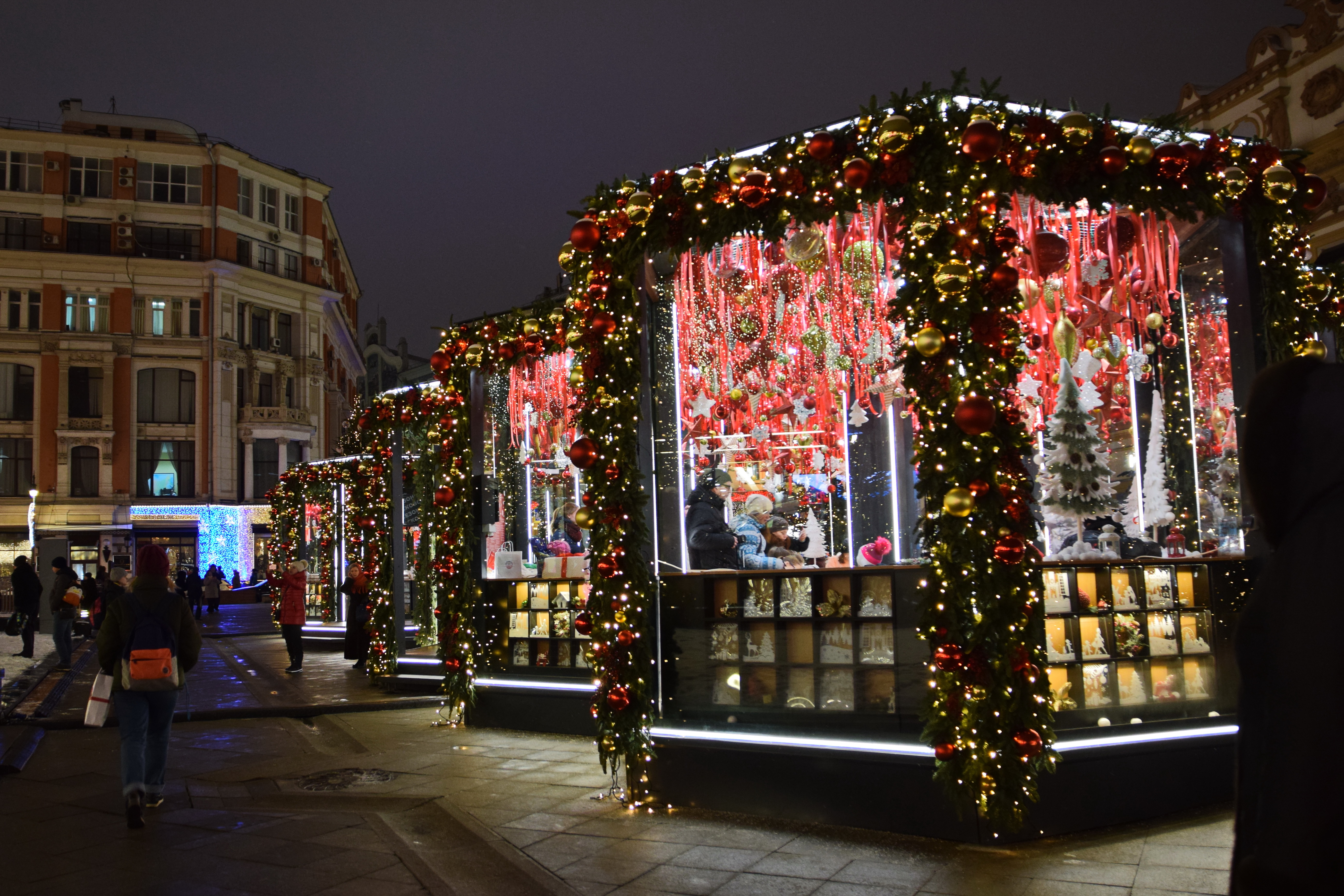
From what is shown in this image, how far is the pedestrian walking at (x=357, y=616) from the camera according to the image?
47.5ft

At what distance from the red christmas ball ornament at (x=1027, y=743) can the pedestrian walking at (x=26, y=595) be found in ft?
56.6

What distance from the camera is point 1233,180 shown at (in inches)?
249

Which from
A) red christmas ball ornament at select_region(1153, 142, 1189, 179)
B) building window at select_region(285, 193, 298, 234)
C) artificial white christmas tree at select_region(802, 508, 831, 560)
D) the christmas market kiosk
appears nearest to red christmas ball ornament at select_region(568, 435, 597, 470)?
the christmas market kiosk

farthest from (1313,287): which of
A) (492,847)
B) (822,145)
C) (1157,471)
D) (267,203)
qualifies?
(267,203)

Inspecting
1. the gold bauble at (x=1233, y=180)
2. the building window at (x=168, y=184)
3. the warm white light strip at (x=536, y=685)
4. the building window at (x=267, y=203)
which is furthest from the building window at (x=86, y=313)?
the gold bauble at (x=1233, y=180)

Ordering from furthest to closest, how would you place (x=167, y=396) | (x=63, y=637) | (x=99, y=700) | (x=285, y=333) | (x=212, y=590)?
(x=285, y=333) → (x=167, y=396) → (x=212, y=590) → (x=63, y=637) → (x=99, y=700)

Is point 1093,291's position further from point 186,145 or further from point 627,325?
point 186,145

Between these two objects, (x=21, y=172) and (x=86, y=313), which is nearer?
(x=21, y=172)

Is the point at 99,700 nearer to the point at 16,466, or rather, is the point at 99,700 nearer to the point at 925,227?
the point at 925,227

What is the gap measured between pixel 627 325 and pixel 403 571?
7851mm

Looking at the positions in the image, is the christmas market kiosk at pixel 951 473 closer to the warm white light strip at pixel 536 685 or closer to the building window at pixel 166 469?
the warm white light strip at pixel 536 685

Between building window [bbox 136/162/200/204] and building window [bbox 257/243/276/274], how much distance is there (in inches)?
125

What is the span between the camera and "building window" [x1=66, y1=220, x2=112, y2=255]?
138 ft

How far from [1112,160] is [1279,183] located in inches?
53.0
